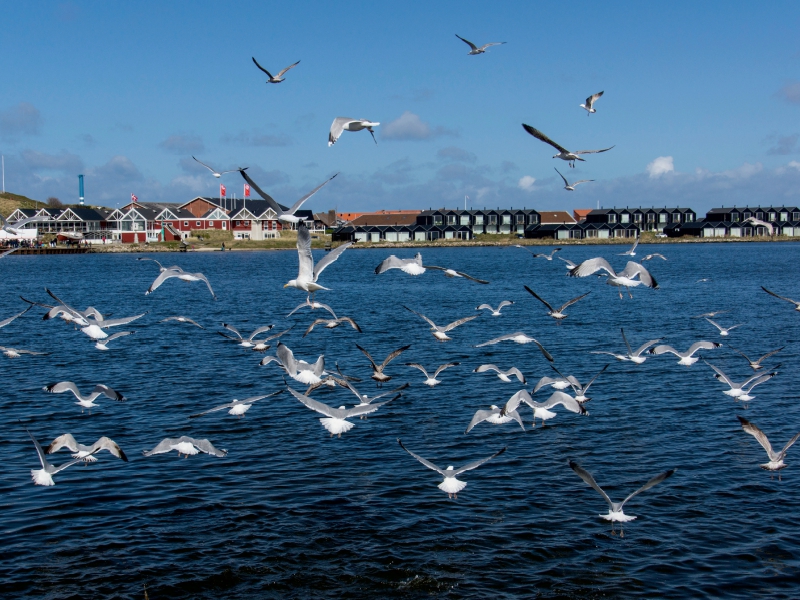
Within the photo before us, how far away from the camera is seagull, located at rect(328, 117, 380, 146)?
47.6 feet

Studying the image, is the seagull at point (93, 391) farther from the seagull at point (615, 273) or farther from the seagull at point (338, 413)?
the seagull at point (615, 273)

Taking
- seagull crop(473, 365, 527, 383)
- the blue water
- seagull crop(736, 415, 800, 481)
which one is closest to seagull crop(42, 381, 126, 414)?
the blue water

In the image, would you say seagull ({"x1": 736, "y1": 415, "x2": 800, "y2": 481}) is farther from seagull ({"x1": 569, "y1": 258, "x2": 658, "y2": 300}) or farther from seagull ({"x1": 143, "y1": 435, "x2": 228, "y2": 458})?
seagull ({"x1": 143, "y1": 435, "x2": 228, "y2": 458})

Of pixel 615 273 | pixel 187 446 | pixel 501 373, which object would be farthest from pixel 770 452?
pixel 187 446

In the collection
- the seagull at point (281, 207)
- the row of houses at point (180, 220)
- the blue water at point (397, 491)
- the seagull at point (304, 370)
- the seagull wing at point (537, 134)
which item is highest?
the row of houses at point (180, 220)

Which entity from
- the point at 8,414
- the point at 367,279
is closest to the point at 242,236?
the point at 367,279

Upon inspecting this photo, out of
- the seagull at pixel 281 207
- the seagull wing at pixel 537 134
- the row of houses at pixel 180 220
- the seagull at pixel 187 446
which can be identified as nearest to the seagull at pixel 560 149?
the seagull wing at pixel 537 134

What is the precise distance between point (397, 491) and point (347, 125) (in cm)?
728

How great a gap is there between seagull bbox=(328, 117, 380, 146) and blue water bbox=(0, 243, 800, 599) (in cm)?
700

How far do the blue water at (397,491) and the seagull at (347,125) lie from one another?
700cm

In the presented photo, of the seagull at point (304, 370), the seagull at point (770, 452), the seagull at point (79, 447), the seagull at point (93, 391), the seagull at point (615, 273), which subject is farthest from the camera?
the seagull at point (93, 391)

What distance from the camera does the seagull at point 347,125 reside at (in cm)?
1451

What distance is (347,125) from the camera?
14852mm

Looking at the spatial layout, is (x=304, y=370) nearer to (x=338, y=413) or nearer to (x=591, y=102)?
(x=338, y=413)
